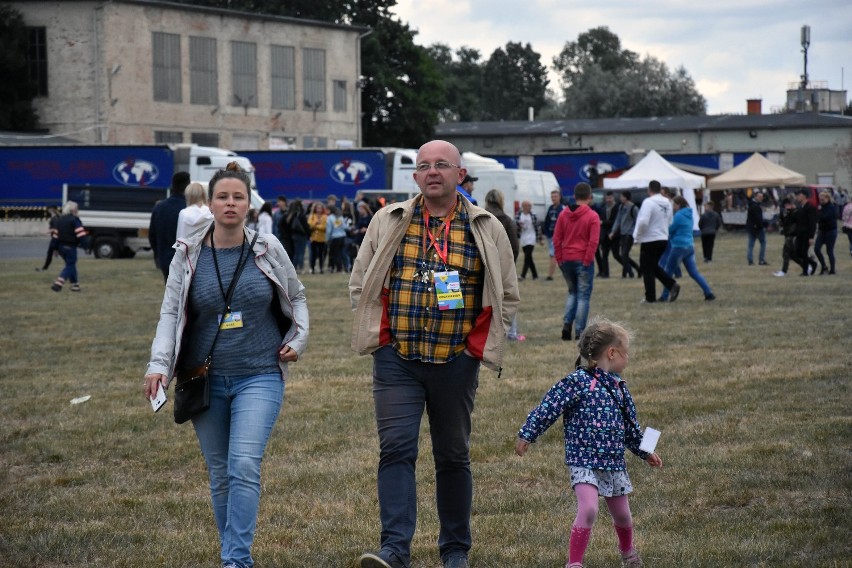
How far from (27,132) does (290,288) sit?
61.2m

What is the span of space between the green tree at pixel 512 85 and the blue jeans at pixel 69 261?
119629 mm

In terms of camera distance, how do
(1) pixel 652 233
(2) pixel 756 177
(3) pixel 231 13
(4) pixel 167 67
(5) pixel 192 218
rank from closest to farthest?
1. (5) pixel 192 218
2. (1) pixel 652 233
3. (2) pixel 756 177
4. (4) pixel 167 67
5. (3) pixel 231 13

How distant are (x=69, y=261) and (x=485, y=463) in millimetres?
18257

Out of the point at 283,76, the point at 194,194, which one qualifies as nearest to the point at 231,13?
the point at 283,76

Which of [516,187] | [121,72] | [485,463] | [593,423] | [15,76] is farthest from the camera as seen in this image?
[121,72]

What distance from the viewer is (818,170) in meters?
79.9

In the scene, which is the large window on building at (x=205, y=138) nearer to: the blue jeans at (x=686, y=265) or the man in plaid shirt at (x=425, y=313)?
the blue jeans at (x=686, y=265)

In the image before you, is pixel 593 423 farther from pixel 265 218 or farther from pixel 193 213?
pixel 265 218

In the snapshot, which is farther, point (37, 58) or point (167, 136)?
point (167, 136)

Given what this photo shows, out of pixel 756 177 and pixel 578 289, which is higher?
pixel 756 177

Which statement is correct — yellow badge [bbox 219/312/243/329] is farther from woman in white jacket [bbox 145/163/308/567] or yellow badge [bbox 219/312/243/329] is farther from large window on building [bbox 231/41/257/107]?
large window on building [bbox 231/41/257/107]

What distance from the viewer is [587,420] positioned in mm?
5398

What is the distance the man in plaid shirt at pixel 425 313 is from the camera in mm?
5598

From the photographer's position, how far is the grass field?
6301 mm
